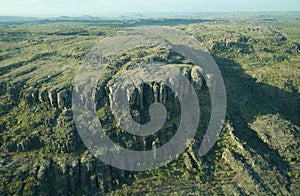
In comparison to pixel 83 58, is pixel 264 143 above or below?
below

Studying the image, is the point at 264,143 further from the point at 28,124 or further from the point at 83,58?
the point at 83,58

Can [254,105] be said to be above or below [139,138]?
above

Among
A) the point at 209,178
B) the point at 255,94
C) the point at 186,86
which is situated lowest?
the point at 209,178

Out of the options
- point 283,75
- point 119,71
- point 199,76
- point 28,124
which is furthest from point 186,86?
point 283,75

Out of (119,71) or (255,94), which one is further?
(255,94)

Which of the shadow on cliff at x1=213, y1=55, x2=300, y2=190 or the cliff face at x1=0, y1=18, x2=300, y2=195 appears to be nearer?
the cliff face at x1=0, y1=18, x2=300, y2=195

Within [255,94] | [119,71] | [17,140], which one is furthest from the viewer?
[255,94]

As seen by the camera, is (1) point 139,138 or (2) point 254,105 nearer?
(1) point 139,138

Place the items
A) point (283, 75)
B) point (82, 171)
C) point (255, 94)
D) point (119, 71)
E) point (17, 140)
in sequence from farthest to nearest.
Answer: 1. point (283, 75)
2. point (255, 94)
3. point (119, 71)
4. point (17, 140)
5. point (82, 171)
